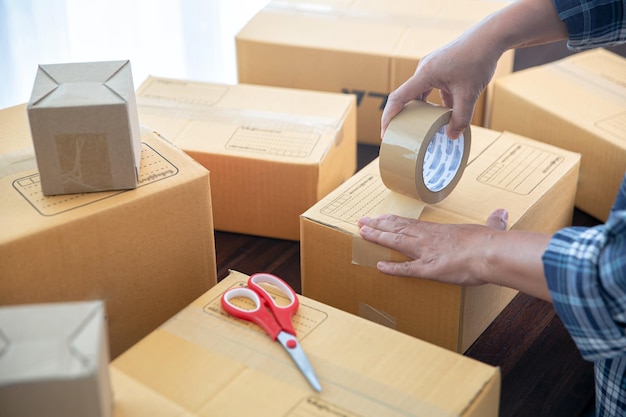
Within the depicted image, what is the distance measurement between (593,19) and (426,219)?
0.36 metres

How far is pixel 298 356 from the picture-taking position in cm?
72

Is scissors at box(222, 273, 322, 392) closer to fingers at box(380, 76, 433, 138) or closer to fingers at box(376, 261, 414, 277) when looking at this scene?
fingers at box(376, 261, 414, 277)

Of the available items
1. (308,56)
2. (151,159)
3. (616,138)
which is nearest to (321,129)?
(308,56)

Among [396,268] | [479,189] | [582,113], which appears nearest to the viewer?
[396,268]

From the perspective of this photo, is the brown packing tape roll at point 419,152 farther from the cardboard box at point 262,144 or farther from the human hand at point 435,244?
the cardboard box at point 262,144

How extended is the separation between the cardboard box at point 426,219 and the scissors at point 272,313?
0.14 m

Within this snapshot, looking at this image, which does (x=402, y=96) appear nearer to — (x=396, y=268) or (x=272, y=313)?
(x=396, y=268)

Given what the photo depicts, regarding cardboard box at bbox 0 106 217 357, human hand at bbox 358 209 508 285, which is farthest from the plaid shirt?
cardboard box at bbox 0 106 217 357

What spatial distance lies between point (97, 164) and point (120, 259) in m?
0.11

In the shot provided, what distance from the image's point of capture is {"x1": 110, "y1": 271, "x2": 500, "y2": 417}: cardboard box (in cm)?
67

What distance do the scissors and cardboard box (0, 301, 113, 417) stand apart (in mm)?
209

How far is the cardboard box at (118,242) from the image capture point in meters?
0.75

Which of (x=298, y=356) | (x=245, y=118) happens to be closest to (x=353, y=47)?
(x=245, y=118)

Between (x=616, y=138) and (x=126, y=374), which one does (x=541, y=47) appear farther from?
(x=126, y=374)
